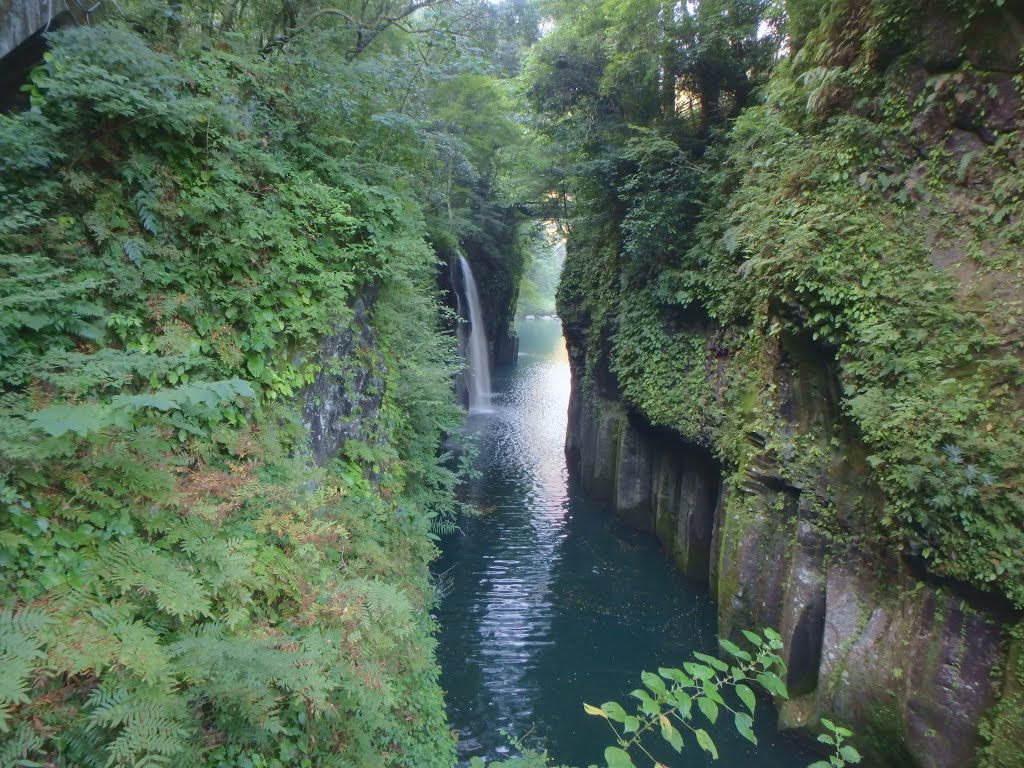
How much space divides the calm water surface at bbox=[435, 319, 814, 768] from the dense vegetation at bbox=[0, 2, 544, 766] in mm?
1856

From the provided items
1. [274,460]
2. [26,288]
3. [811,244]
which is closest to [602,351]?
[811,244]

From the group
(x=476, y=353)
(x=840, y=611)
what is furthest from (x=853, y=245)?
(x=476, y=353)

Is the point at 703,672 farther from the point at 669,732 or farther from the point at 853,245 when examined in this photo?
the point at 853,245

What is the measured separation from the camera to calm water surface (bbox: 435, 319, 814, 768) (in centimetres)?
812

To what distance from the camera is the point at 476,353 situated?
28.8m

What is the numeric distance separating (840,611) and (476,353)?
22899 millimetres

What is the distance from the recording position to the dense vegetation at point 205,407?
3.43 metres

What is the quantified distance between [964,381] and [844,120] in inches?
157

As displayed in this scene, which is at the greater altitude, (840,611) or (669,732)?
→ (669,732)

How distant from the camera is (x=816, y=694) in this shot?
24.2 feet

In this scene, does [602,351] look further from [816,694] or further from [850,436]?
[816,694]

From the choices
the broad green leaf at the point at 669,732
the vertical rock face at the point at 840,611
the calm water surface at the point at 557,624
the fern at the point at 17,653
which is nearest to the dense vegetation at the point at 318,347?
the fern at the point at 17,653

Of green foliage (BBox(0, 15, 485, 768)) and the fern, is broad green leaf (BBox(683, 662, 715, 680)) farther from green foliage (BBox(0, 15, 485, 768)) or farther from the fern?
the fern

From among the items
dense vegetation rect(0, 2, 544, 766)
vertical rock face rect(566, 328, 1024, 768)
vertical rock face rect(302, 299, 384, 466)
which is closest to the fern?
dense vegetation rect(0, 2, 544, 766)
